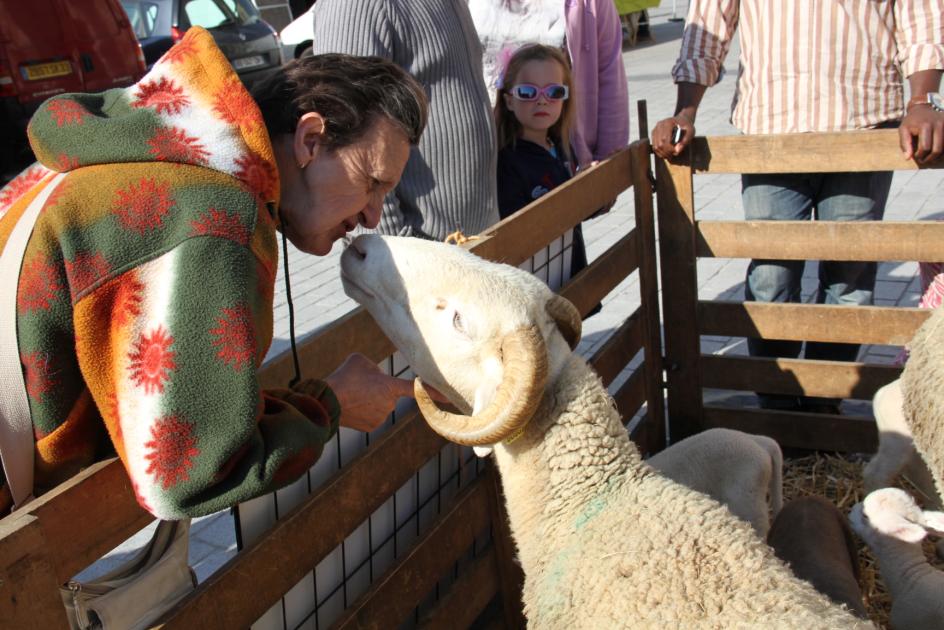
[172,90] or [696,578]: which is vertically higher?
[172,90]

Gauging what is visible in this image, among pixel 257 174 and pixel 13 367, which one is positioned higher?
pixel 257 174

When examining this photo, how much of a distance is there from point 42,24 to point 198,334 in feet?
27.2

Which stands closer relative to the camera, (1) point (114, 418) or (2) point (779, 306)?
(1) point (114, 418)

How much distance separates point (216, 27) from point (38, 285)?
35.5 feet

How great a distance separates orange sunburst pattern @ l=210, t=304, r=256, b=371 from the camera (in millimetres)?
1234

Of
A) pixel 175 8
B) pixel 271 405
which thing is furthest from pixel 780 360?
pixel 175 8

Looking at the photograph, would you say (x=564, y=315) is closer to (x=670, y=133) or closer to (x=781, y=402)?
(x=670, y=133)

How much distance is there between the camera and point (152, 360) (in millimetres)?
1219

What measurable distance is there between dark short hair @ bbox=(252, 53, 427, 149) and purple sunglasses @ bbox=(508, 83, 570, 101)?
6.60 feet

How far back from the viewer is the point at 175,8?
10.7 m

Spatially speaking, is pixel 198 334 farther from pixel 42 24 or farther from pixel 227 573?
pixel 42 24

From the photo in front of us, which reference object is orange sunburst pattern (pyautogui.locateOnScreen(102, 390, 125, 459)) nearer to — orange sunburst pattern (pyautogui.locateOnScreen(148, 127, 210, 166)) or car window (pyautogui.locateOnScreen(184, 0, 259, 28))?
orange sunburst pattern (pyautogui.locateOnScreen(148, 127, 210, 166))

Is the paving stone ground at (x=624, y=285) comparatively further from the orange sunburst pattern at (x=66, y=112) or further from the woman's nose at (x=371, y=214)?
the orange sunburst pattern at (x=66, y=112)

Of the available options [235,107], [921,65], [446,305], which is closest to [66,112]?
[235,107]
